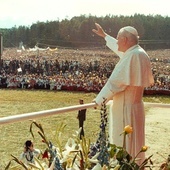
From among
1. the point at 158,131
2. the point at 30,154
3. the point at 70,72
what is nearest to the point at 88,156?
the point at 30,154

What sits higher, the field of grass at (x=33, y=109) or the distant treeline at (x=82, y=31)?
the distant treeline at (x=82, y=31)

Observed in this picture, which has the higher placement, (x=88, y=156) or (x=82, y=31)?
(x=82, y=31)

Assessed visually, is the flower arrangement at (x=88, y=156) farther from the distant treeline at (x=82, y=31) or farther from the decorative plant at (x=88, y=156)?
the distant treeline at (x=82, y=31)

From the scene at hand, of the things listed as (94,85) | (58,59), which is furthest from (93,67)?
(94,85)

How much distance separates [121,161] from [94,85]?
1628 centimetres

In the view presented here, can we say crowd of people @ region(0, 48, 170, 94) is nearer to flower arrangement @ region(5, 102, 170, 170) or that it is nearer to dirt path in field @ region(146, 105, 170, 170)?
dirt path in field @ region(146, 105, 170, 170)

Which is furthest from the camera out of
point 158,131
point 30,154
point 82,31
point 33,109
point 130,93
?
point 82,31

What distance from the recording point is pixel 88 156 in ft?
3.14

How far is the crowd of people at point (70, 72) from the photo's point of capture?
688 inches

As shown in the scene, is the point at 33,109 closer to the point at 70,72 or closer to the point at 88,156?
the point at 70,72

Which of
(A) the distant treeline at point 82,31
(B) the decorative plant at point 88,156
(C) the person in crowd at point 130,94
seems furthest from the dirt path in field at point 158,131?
(A) the distant treeline at point 82,31

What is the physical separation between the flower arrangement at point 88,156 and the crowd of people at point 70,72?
607 inches

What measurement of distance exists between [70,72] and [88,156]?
21.2 m

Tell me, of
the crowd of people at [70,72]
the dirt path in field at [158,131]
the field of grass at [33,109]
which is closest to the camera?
the dirt path in field at [158,131]
